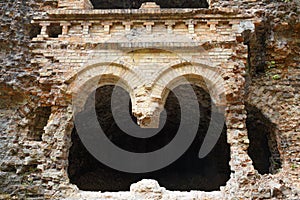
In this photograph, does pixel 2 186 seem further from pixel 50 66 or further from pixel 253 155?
pixel 253 155

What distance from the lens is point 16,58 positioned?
740 cm

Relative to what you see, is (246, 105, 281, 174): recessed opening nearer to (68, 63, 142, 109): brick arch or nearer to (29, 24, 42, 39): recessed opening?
(68, 63, 142, 109): brick arch

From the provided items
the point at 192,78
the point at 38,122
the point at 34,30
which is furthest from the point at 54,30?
the point at 192,78

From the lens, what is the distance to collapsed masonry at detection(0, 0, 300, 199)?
6594 mm

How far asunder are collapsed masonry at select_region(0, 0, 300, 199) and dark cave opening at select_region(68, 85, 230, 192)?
2230 mm

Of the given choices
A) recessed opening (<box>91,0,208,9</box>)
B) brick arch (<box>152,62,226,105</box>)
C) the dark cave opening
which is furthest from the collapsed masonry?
recessed opening (<box>91,0,208,9</box>)

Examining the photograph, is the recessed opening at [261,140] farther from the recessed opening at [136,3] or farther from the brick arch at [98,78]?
the recessed opening at [136,3]

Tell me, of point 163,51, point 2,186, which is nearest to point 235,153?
point 163,51

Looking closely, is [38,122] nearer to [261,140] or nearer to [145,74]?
[145,74]

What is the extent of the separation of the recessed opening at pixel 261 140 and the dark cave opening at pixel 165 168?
811 mm

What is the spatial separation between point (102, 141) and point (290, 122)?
5.37 meters

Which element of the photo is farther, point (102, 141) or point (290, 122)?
point (102, 141)

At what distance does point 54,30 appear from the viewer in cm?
772

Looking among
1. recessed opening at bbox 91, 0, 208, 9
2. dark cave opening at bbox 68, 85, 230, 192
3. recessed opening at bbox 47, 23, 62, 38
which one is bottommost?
dark cave opening at bbox 68, 85, 230, 192
